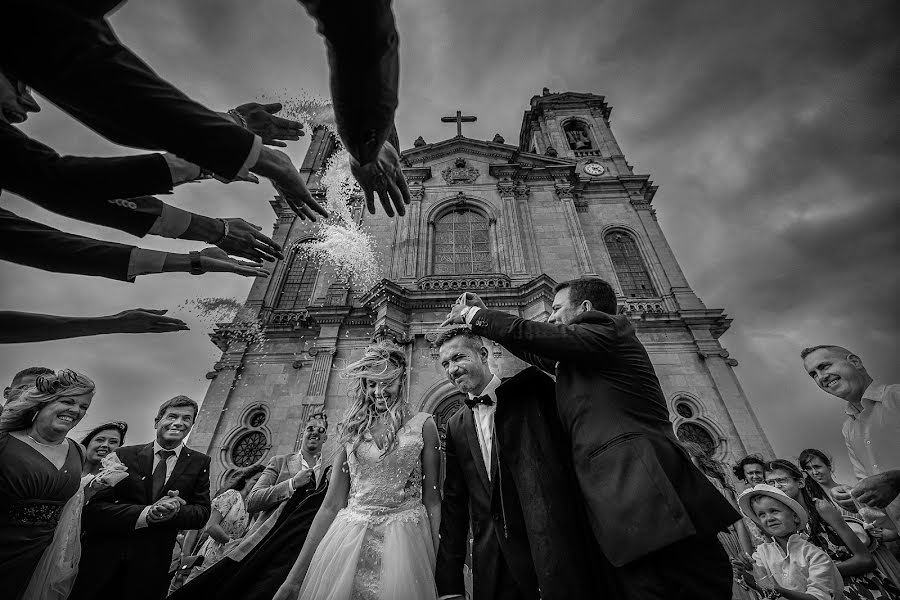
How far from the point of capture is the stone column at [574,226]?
12.1 m

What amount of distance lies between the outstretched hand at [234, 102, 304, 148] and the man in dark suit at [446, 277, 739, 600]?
162 cm

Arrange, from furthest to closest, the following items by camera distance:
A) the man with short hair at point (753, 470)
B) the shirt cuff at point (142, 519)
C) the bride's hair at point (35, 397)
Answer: the man with short hair at point (753, 470), the shirt cuff at point (142, 519), the bride's hair at point (35, 397)

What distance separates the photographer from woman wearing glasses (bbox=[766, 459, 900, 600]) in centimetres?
295

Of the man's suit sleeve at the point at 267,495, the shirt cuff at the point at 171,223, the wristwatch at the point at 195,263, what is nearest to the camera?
the shirt cuff at the point at 171,223

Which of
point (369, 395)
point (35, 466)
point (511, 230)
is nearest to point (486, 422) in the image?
point (369, 395)

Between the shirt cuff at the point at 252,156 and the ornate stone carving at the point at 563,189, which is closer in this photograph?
the shirt cuff at the point at 252,156

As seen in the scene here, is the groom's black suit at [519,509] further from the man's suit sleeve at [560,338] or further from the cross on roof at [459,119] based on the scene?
the cross on roof at [459,119]

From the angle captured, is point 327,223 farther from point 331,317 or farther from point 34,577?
point 34,577

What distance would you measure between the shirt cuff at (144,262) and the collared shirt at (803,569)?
178 inches

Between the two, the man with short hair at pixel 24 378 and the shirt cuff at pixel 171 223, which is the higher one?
the shirt cuff at pixel 171 223

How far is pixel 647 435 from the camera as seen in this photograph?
1.48 m

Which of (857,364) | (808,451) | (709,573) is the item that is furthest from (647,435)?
(808,451)

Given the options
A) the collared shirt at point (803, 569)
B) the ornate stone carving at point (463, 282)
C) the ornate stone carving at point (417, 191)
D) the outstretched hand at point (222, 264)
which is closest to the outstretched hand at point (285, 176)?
the outstretched hand at point (222, 264)

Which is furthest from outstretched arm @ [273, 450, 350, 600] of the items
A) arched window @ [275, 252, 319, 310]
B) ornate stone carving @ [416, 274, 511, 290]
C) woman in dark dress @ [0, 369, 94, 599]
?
arched window @ [275, 252, 319, 310]
